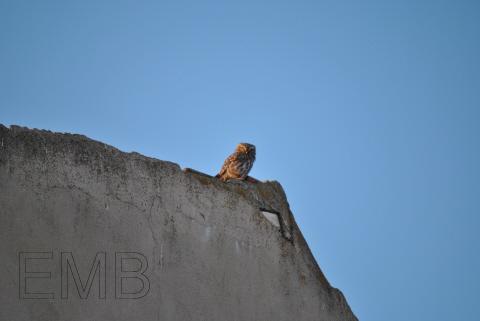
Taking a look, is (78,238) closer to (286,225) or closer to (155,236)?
(155,236)

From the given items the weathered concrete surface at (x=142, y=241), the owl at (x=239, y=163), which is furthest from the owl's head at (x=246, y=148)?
the weathered concrete surface at (x=142, y=241)

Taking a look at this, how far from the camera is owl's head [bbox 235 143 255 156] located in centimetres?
927

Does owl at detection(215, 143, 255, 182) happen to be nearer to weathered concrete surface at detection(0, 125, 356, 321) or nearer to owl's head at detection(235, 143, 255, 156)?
owl's head at detection(235, 143, 255, 156)

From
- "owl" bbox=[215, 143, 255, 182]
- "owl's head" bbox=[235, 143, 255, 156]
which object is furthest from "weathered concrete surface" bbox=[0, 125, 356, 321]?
"owl's head" bbox=[235, 143, 255, 156]

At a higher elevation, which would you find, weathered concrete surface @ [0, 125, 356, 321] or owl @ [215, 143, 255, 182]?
owl @ [215, 143, 255, 182]

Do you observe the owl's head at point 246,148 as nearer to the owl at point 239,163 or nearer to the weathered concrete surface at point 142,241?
the owl at point 239,163

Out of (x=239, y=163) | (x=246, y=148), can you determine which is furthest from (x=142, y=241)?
(x=246, y=148)

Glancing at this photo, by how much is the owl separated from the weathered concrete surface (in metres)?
0.57

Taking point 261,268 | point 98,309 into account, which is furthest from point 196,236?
point 98,309

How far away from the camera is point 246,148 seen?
948 cm

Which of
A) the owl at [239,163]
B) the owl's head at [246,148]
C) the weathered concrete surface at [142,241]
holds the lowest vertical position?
the weathered concrete surface at [142,241]

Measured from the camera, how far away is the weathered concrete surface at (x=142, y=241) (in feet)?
18.3

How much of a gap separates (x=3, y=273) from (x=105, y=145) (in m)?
1.41

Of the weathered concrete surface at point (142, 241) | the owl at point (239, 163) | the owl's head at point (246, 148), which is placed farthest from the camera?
the owl's head at point (246, 148)
